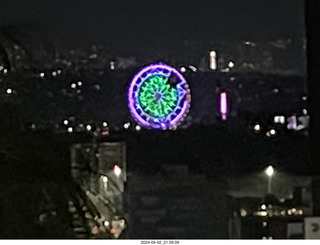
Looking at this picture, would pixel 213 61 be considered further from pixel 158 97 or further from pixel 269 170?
pixel 269 170

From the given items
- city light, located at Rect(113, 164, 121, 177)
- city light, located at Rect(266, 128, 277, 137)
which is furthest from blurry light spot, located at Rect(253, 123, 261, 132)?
city light, located at Rect(113, 164, 121, 177)

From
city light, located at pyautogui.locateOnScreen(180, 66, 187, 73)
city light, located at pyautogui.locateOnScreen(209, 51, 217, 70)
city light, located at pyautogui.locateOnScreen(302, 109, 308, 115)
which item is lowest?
city light, located at pyautogui.locateOnScreen(302, 109, 308, 115)

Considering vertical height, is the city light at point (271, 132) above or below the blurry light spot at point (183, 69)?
below

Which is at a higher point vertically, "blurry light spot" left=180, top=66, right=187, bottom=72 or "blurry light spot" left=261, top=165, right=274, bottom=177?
"blurry light spot" left=180, top=66, right=187, bottom=72

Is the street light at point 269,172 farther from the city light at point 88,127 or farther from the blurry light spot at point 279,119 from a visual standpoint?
the city light at point 88,127

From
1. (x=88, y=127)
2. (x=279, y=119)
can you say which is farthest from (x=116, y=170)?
(x=279, y=119)

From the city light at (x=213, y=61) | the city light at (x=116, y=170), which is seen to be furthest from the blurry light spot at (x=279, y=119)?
the city light at (x=116, y=170)

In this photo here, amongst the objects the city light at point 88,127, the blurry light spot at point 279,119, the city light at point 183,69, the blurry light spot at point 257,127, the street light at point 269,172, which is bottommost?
the street light at point 269,172

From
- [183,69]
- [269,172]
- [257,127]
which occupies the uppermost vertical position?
[183,69]

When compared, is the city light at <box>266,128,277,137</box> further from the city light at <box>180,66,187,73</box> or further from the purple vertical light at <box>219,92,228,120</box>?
the city light at <box>180,66,187,73</box>
